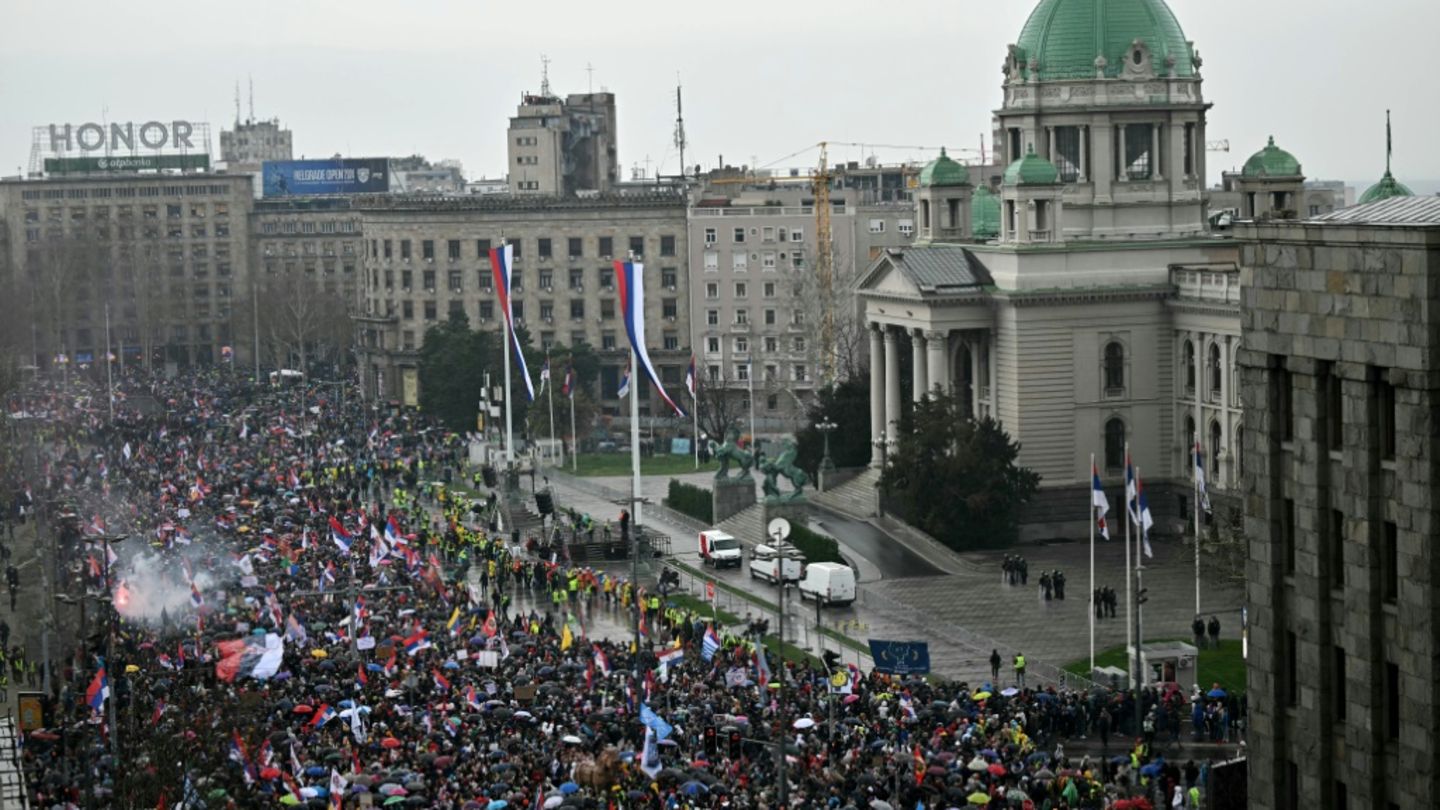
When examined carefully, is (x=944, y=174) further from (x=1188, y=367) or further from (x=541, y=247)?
(x=541, y=247)

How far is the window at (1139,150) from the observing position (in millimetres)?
109250

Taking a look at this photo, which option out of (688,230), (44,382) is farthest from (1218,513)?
(44,382)

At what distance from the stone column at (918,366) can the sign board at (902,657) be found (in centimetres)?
4235

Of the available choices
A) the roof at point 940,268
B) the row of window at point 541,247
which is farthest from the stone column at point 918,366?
the row of window at point 541,247

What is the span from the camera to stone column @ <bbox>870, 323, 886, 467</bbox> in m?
112

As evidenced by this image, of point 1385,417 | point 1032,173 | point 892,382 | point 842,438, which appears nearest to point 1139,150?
point 1032,173

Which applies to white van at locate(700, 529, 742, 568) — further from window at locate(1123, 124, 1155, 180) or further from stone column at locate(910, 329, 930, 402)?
window at locate(1123, 124, 1155, 180)

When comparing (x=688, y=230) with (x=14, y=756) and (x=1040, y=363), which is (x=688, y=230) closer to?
(x=1040, y=363)

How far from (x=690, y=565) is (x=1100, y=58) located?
27.0 metres

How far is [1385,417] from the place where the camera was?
37750 millimetres

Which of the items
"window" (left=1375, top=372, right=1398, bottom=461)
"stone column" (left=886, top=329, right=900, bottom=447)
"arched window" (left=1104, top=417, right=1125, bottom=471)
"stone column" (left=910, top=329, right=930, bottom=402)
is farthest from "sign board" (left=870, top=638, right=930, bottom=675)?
"stone column" (left=886, top=329, right=900, bottom=447)

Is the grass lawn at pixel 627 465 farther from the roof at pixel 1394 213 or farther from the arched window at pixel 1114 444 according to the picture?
the roof at pixel 1394 213

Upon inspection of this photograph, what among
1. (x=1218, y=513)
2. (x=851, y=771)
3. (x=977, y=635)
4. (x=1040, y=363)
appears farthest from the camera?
(x=1040, y=363)

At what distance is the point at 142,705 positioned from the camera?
64188mm
